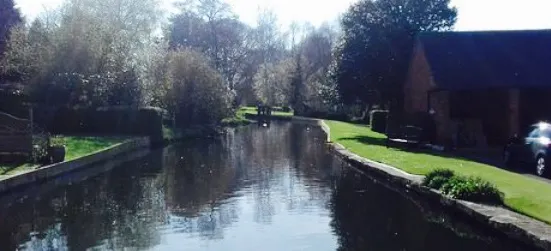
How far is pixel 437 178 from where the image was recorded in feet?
51.9

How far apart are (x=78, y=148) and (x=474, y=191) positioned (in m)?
19.2

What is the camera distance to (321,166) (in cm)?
2456

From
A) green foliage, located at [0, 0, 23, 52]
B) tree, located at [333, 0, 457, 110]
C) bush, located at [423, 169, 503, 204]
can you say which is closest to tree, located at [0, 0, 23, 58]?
green foliage, located at [0, 0, 23, 52]

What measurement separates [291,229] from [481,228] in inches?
149

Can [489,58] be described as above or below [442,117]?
above

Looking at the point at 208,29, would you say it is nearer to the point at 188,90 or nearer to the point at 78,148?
the point at 188,90

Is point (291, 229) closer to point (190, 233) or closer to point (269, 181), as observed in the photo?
point (190, 233)

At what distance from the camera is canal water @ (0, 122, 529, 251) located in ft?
37.9

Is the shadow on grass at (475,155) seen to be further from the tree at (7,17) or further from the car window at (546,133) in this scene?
the tree at (7,17)

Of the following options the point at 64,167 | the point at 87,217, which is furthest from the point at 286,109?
the point at 87,217

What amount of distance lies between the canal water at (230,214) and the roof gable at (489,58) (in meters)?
Result: 9.68

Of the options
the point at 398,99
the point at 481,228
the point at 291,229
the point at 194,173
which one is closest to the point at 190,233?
the point at 291,229

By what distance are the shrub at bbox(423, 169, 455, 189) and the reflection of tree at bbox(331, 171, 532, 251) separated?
0.76 meters

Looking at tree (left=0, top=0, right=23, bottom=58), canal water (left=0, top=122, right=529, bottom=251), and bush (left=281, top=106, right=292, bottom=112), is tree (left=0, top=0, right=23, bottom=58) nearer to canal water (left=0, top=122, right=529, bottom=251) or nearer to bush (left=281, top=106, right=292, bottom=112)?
canal water (left=0, top=122, right=529, bottom=251)
